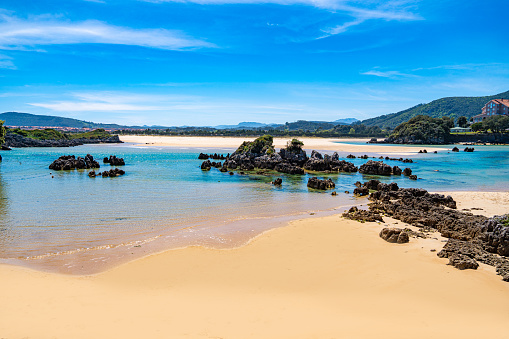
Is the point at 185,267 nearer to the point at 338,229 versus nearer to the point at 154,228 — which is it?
the point at 154,228

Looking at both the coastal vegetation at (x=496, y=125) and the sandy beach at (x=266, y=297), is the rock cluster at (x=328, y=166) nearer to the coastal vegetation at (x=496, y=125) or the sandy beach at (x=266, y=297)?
the sandy beach at (x=266, y=297)

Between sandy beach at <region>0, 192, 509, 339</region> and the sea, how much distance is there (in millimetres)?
1421

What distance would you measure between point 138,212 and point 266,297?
12287 mm

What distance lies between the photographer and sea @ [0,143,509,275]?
12.4 metres

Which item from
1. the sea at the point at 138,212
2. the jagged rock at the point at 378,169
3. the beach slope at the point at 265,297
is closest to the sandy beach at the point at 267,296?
the beach slope at the point at 265,297

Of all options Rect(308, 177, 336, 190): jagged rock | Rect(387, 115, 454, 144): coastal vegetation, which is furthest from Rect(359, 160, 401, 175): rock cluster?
Rect(387, 115, 454, 144): coastal vegetation

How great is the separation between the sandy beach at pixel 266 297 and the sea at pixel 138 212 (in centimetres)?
142

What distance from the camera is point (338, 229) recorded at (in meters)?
15.1

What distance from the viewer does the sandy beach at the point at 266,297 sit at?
22.5ft

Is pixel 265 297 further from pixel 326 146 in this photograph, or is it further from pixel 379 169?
pixel 326 146

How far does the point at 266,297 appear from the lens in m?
8.59

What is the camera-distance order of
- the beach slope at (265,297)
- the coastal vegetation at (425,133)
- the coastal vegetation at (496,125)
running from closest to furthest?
the beach slope at (265,297)
the coastal vegetation at (496,125)
the coastal vegetation at (425,133)

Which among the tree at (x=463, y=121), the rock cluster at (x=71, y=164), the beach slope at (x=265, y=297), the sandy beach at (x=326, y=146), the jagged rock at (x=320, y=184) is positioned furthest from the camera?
the tree at (x=463, y=121)

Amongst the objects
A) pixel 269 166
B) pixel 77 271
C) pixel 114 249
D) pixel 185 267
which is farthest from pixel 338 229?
pixel 269 166
